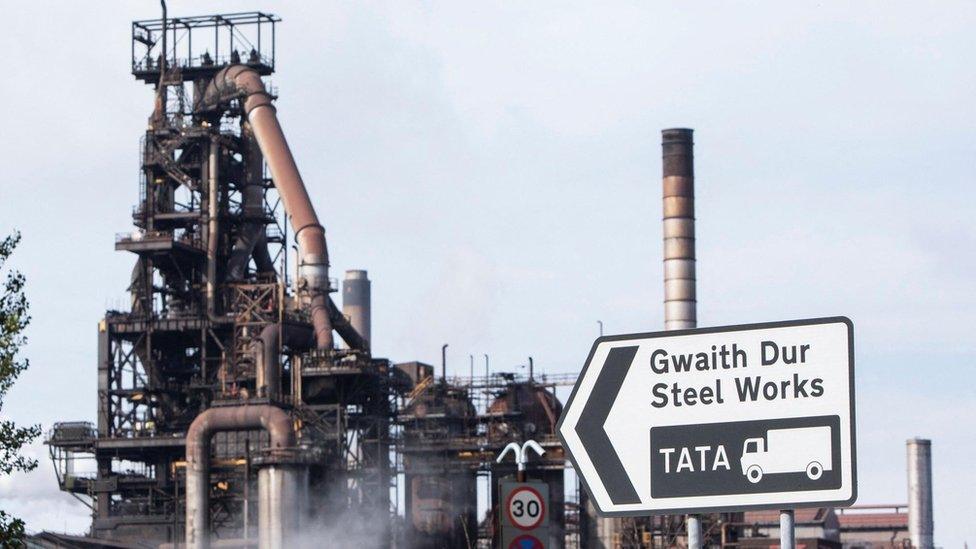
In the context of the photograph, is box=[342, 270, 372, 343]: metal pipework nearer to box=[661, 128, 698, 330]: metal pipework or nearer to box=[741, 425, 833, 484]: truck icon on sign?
box=[661, 128, 698, 330]: metal pipework

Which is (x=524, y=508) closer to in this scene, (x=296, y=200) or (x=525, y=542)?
(x=525, y=542)

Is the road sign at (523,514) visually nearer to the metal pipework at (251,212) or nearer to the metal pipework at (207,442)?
the metal pipework at (207,442)

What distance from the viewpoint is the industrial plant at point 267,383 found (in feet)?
224

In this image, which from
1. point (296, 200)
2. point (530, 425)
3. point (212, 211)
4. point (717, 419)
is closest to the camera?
point (717, 419)

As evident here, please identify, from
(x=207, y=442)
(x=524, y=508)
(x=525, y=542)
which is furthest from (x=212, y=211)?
(x=524, y=508)

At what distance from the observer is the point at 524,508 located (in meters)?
9.24

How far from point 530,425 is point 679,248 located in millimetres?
10961

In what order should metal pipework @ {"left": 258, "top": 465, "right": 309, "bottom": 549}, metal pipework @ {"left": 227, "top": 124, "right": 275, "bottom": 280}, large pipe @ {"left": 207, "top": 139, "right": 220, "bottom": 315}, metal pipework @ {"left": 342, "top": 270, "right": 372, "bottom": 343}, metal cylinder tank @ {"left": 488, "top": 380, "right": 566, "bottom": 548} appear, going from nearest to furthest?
metal pipework @ {"left": 258, "top": 465, "right": 309, "bottom": 549}, metal cylinder tank @ {"left": 488, "top": 380, "right": 566, "bottom": 548}, large pipe @ {"left": 207, "top": 139, "right": 220, "bottom": 315}, metal pipework @ {"left": 227, "top": 124, "right": 275, "bottom": 280}, metal pipework @ {"left": 342, "top": 270, "right": 372, "bottom": 343}

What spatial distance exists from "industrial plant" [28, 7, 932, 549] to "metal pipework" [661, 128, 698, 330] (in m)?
0.08

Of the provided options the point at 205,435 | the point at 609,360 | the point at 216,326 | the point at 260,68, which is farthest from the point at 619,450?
the point at 260,68

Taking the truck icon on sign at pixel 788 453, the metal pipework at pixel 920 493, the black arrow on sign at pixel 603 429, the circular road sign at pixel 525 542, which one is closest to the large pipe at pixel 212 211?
the metal pipework at pixel 920 493

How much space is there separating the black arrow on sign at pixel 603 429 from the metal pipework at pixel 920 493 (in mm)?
68658

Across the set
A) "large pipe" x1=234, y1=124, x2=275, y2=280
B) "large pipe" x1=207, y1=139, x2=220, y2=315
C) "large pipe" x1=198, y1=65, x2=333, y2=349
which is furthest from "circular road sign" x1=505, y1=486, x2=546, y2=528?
"large pipe" x1=234, y1=124, x2=275, y2=280

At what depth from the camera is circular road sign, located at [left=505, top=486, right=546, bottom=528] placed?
926cm
